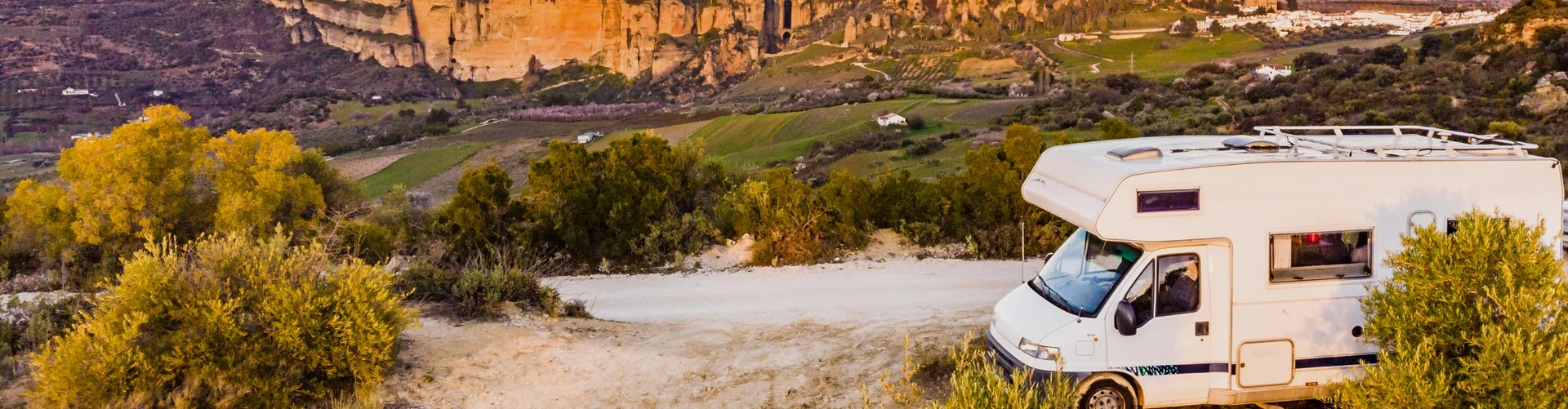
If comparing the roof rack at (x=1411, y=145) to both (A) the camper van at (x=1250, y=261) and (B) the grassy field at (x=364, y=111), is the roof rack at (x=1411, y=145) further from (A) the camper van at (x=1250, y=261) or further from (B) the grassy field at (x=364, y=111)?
(B) the grassy field at (x=364, y=111)

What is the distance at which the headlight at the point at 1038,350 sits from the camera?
21.1 ft

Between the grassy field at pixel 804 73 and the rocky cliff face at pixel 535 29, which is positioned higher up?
the rocky cliff face at pixel 535 29

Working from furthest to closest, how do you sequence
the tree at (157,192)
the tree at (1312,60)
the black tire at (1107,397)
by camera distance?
the tree at (1312,60) < the tree at (157,192) < the black tire at (1107,397)

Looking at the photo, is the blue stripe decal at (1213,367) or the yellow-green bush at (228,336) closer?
the yellow-green bush at (228,336)

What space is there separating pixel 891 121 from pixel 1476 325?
45.4m

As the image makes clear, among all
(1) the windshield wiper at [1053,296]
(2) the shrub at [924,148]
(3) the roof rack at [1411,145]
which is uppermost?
(3) the roof rack at [1411,145]

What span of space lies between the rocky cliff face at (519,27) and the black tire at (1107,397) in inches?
5193

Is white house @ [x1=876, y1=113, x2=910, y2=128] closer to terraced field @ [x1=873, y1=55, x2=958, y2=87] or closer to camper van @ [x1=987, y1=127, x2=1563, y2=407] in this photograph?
terraced field @ [x1=873, y1=55, x2=958, y2=87]

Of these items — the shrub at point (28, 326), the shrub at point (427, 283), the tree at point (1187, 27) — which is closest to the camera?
the shrub at point (28, 326)

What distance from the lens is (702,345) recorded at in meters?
9.79

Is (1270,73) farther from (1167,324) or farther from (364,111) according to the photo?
(364,111)

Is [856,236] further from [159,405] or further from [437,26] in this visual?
[437,26]

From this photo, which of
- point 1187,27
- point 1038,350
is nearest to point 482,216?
point 1038,350

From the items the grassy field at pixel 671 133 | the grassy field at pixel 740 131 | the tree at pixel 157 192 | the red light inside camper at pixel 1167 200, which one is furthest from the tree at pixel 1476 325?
the grassy field at pixel 671 133
